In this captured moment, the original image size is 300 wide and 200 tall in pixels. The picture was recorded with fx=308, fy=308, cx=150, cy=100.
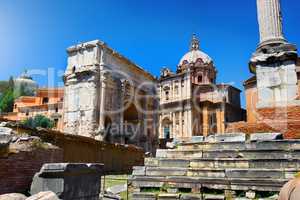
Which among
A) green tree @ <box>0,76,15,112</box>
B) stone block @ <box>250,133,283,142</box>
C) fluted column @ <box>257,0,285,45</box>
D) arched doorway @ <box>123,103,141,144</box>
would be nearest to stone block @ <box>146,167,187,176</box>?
stone block @ <box>250,133,283,142</box>

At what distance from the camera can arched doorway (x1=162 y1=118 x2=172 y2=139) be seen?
46250 mm

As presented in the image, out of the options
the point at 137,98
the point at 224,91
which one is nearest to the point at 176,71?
the point at 224,91

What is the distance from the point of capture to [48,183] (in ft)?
15.6

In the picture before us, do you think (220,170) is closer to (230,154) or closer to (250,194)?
(230,154)

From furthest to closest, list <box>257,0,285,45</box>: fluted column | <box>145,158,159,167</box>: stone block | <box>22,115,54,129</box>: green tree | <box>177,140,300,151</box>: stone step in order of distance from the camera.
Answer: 1. <box>22,115,54,129</box>: green tree
2. <box>257,0,285,45</box>: fluted column
3. <box>145,158,159,167</box>: stone block
4. <box>177,140,300,151</box>: stone step

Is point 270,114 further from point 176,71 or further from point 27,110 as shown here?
point 27,110

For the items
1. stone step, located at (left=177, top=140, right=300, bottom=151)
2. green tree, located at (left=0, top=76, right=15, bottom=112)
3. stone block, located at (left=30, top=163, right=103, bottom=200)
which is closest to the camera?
stone block, located at (left=30, top=163, right=103, bottom=200)

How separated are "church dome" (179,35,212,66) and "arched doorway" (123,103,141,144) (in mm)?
20672

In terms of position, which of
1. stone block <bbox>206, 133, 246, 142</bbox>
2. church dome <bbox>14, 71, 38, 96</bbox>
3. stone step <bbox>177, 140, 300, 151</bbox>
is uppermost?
church dome <bbox>14, 71, 38, 96</bbox>

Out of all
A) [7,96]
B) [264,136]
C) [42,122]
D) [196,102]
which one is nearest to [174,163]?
[264,136]

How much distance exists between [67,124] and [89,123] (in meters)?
2.31

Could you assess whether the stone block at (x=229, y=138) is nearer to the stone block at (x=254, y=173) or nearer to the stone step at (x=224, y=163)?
the stone step at (x=224, y=163)

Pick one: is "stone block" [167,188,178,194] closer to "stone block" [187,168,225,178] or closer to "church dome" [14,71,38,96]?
"stone block" [187,168,225,178]

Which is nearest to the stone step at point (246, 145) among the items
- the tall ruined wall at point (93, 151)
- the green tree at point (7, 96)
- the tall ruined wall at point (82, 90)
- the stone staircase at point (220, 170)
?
the stone staircase at point (220, 170)
